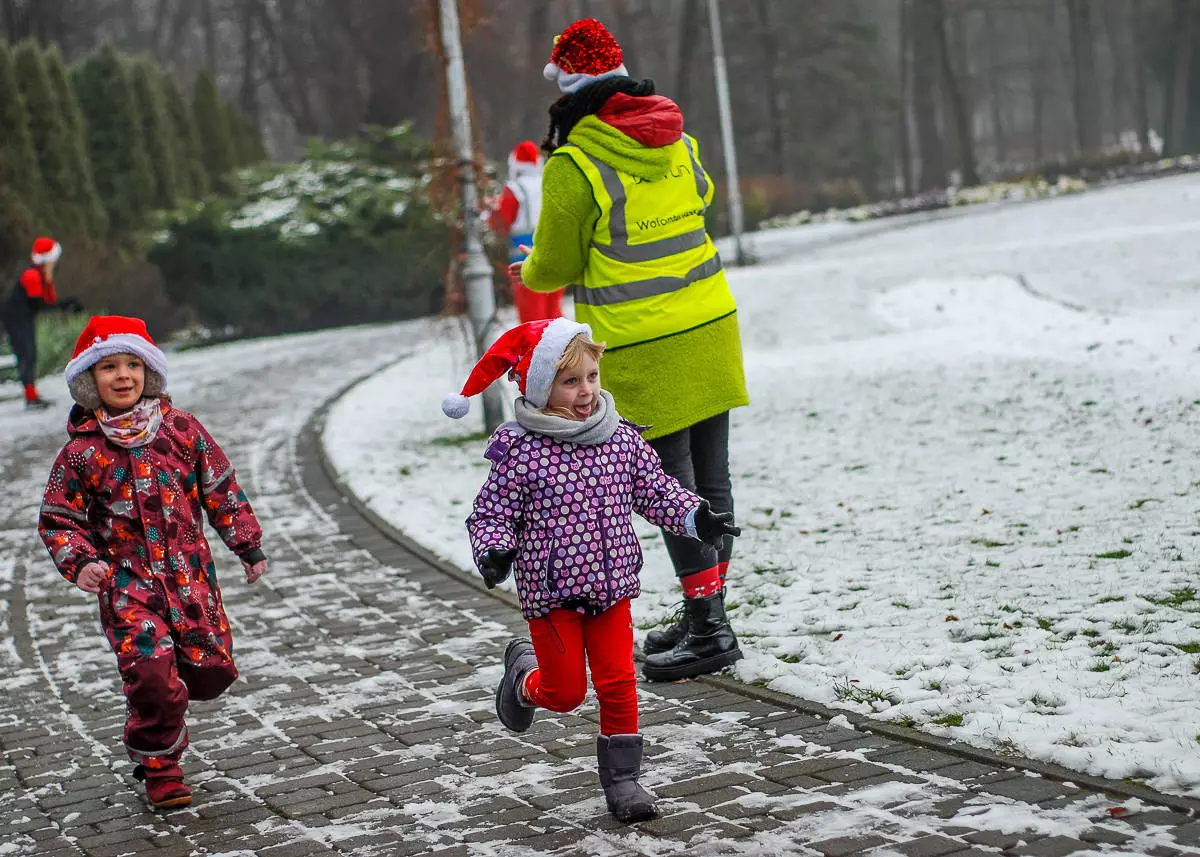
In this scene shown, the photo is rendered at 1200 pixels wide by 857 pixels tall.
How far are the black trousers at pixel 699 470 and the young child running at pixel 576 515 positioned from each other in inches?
46.0

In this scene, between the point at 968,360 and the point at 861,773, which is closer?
the point at 861,773

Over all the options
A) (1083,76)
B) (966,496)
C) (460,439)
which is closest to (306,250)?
(460,439)

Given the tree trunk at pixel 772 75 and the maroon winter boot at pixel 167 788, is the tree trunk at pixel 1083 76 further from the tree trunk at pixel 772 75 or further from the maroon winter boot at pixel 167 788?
the maroon winter boot at pixel 167 788

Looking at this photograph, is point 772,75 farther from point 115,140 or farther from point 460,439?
point 460,439

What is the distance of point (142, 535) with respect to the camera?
4.90 meters

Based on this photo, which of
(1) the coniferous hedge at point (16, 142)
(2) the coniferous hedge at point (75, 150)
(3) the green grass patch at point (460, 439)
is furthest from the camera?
(2) the coniferous hedge at point (75, 150)

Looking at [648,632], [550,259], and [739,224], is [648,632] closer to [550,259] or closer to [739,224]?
[550,259]

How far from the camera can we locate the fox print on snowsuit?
482 centimetres

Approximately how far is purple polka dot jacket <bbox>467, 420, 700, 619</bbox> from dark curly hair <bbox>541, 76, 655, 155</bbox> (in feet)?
5.15

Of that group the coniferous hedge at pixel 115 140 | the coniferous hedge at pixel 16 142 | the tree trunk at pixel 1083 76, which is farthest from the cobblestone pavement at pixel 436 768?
the tree trunk at pixel 1083 76

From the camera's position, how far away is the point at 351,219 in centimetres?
2466

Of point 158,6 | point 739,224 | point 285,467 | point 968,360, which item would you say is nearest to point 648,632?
point 285,467

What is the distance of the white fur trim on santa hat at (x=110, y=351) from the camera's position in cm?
489

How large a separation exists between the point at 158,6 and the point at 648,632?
51.6 m
